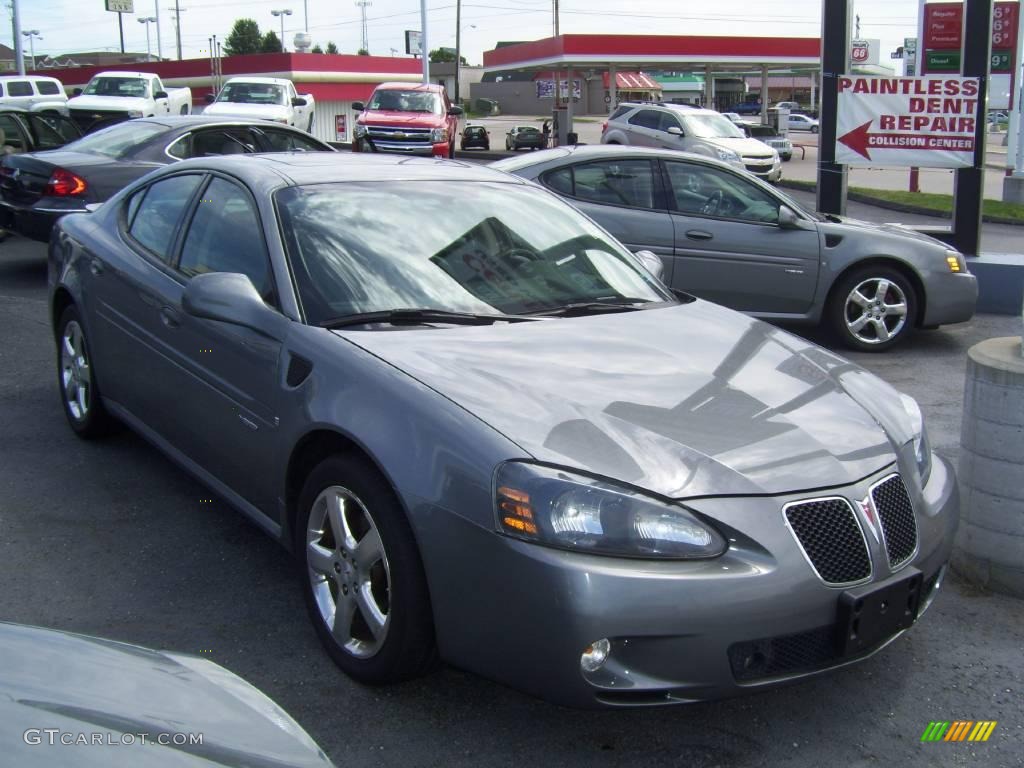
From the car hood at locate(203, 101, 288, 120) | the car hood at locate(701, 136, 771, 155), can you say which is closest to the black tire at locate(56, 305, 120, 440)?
the car hood at locate(701, 136, 771, 155)

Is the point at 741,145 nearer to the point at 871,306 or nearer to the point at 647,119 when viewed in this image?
the point at 647,119

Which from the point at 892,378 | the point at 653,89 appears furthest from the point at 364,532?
the point at 653,89

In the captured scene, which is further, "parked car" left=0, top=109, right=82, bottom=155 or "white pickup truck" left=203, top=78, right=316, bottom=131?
"white pickup truck" left=203, top=78, right=316, bottom=131

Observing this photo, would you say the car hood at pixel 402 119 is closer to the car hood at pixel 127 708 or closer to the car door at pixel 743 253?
the car door at pixel 743 253

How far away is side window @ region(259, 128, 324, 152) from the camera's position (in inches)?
438

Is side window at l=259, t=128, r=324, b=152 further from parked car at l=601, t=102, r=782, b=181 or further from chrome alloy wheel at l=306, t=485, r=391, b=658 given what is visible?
parked car at l=601, t=102, r=782, b=181

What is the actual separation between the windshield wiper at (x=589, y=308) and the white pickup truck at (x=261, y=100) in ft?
75.2

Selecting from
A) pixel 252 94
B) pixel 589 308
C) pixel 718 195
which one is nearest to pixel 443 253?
pixel 589 308

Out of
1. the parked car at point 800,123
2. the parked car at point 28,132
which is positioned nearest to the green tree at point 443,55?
the parked car at point 800,123

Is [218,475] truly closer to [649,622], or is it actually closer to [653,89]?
[649,622]

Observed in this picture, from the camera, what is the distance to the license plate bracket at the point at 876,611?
293 cm

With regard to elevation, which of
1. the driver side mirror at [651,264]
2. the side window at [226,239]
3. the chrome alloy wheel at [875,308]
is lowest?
the chrome alloy wheel at [875,308]

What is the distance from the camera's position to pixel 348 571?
3.35m
